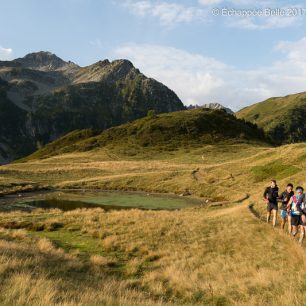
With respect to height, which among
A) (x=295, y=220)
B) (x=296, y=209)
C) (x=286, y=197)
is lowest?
(x=295, y=220)

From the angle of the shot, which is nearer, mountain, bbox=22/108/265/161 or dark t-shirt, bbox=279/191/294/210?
dark t-shirt, bbox=279/191/294/210

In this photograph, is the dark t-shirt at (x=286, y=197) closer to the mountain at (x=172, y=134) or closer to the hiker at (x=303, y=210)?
the hiker at (x=303, y=210)

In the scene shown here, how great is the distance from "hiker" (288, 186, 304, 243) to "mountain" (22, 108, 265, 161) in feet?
326

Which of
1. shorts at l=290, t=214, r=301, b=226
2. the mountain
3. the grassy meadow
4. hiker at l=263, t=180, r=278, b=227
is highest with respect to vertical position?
the mountain

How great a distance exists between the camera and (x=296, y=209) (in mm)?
20094

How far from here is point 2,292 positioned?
30.3 ft

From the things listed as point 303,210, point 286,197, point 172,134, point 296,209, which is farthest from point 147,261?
point 172,134

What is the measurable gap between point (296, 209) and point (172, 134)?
405 ft

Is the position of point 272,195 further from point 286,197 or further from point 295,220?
point 295,220

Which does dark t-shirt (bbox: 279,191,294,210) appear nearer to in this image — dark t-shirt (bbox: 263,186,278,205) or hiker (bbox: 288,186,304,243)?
hiker (bbox: 288,186,304,243)

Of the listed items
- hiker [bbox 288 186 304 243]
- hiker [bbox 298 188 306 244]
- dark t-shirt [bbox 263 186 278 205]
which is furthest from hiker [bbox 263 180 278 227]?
hiker [bbox 298 188 306 244]

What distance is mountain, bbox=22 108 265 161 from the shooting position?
133 m

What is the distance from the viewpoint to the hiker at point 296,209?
19.8 metres

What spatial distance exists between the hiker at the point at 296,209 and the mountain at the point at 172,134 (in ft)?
326
